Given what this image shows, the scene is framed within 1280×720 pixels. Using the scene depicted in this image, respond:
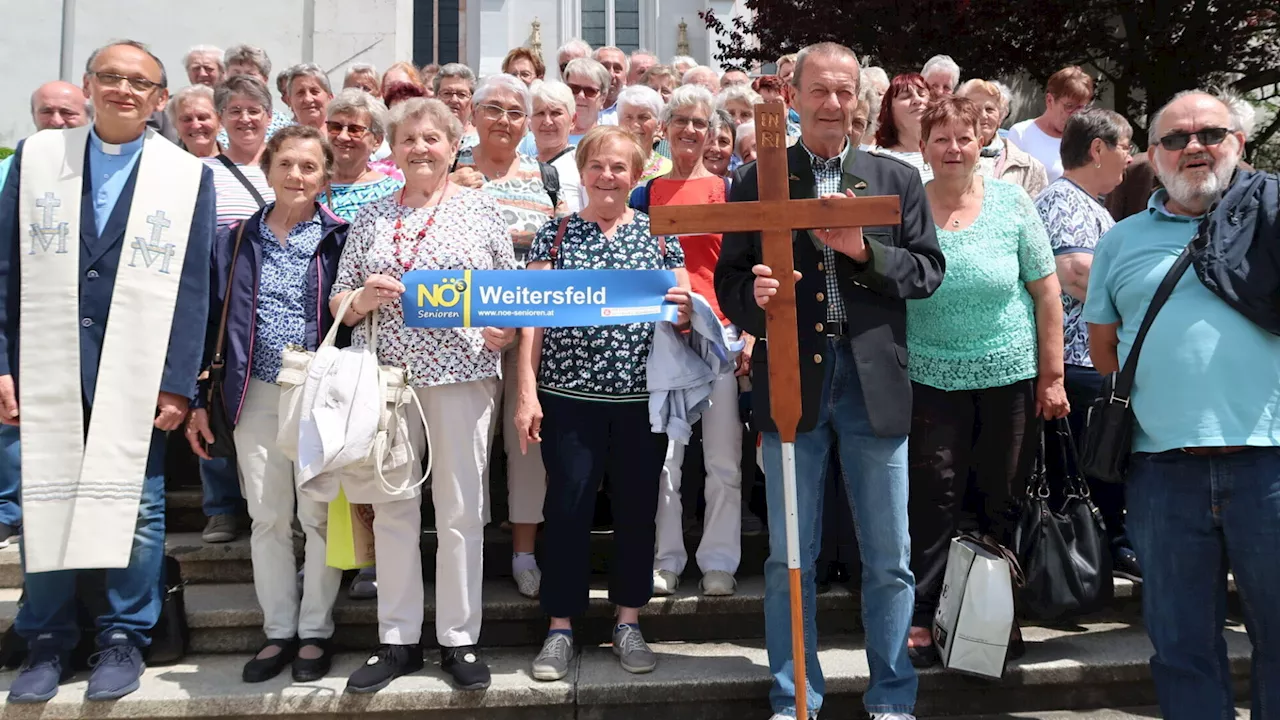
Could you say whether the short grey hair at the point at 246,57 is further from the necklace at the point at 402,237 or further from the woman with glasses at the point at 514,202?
the necklace at the point at 402,237

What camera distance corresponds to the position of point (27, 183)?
13.8ft

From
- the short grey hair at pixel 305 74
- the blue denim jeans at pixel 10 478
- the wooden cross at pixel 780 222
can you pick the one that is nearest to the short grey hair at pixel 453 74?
the short grey hair at pixel 305 74

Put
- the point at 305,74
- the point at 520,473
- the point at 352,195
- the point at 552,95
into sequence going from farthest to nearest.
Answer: the point at 305,74 → the point at 552,95 → the point at 352,195 → the point at 520,473

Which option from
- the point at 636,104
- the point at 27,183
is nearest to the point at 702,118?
the point at 636,104

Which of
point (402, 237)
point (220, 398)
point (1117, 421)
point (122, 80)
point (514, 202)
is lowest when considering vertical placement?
point (1117, 421)

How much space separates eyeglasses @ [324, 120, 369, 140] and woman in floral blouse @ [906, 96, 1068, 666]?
282 cm

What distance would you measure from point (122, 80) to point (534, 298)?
6.18ft

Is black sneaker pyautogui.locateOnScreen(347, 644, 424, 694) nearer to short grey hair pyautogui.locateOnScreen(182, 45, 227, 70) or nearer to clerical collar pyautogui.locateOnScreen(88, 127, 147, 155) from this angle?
clerical collar pyautogui.locateOnScreen(88, 127, 147, 155)

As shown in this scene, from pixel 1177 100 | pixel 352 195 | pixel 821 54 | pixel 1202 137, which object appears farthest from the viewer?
pixel 352 195

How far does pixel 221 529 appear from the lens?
5.18m

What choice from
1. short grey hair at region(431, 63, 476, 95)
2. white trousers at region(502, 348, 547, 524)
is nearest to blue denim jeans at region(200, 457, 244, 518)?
white trousers at region(502, 348, 547, 524)

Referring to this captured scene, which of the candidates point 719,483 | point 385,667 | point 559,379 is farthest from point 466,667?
point 719,483

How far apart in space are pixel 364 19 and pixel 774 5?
17.9 feet

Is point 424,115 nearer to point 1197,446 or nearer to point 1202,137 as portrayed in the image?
point 1202,137
